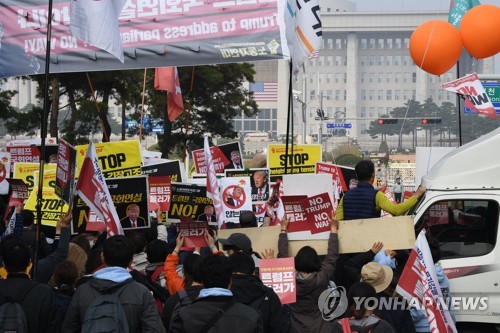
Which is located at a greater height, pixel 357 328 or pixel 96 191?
pixel 96 191

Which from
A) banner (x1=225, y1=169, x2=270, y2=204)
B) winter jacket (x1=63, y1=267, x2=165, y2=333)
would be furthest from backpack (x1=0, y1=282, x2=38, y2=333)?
banner (x1=225, y1=169, x2=270, y2=204)

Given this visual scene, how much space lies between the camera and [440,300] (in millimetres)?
6805

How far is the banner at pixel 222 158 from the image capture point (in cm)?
1759

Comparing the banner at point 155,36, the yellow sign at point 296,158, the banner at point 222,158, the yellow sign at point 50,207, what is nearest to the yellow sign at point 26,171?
the yellow sign at point 50,207

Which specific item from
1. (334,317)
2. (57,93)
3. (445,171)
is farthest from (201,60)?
(57,93)

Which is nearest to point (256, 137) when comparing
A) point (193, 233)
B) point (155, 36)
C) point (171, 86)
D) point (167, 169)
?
point (171, 86)

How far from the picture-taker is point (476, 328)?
30.5ft

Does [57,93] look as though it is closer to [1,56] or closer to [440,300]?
[1,56]

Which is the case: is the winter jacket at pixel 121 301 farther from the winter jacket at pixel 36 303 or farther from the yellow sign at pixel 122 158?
the yellow sign at pixel 122 158

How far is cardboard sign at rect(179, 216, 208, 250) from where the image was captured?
8.29 metres

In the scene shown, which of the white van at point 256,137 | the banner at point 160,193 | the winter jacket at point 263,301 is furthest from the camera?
the white van at point 256,137

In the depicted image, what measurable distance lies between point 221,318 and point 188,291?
830 millimetres

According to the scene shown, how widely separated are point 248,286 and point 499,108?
2098cm

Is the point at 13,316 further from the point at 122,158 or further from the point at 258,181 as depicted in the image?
the point at 258,181
